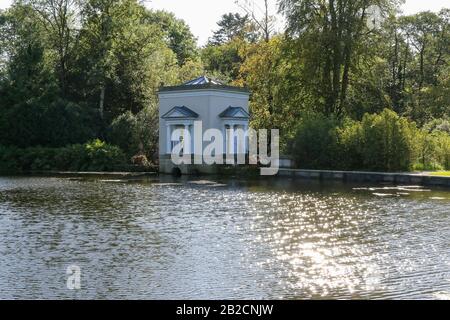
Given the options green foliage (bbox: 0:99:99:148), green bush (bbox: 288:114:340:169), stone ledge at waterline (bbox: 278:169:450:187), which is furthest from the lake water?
green foliage (bbox: 0:99:99:148)

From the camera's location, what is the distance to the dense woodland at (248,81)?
39.3 metres

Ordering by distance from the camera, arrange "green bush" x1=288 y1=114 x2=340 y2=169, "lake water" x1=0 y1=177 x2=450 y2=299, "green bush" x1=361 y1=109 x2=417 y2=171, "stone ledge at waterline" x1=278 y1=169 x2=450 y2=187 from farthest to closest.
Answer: "green bush" x1=288 y1=114 x2=340 y2=169
"green bush" x1=361 y1=109 x2=417 y2=171
"stone ledge at waterline" x1=278 y1=169 x2=450 y2=187
"lake water" x1=0 y1=177 x2=450 y2=299

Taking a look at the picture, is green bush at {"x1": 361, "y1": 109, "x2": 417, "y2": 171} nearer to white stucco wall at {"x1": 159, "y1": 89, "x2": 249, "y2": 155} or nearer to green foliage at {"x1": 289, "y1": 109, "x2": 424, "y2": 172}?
green foliage at {"x1": 289, "y1": 109, "x2": 424, "y2": 172}

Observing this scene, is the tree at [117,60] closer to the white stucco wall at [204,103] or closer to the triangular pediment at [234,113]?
the white stucco wall at [204,103]

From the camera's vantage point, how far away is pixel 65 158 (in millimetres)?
42062

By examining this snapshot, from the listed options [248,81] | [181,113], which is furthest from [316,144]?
[248,81]

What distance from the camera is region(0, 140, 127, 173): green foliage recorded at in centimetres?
4075

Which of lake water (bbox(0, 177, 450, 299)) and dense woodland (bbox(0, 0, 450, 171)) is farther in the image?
dense woodland (bbox(0, 0, 450, 171))

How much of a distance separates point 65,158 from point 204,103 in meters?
10.4

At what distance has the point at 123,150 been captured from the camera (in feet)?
147

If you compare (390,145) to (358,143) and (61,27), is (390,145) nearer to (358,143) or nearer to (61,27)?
(358,143)

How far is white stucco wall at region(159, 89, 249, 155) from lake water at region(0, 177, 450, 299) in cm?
1414
